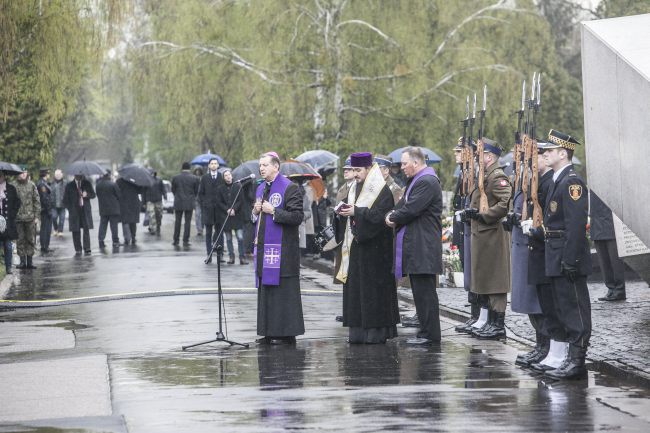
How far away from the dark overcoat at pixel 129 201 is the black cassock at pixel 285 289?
728 inches

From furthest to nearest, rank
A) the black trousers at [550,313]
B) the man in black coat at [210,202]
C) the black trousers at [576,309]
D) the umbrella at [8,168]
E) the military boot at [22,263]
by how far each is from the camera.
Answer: the man in black coat at [210,202]
the military boot at [22,263]
the umbrella at [8,168]
the black trousers at [550,313]
the black trousers at [576,309]

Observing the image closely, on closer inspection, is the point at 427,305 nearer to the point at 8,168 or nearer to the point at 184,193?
the point at 8,168

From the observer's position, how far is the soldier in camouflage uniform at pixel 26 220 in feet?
80.4

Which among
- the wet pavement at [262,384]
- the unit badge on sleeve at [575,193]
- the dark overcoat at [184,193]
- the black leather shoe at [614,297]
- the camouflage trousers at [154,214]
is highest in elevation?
the dark overcoat at [184,193]

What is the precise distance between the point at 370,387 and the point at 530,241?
198cm

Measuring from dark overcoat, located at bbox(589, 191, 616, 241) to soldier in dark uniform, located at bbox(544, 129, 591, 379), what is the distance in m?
6.21

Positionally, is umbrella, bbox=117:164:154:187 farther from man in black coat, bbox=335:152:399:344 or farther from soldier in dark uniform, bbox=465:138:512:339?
soldier in dark uniform, bbox=465:138:512:339

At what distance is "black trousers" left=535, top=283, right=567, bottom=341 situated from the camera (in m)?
10.9

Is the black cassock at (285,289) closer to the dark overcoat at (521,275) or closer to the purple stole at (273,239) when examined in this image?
the purple stole at (273,239)

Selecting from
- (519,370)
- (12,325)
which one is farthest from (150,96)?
(519,370)

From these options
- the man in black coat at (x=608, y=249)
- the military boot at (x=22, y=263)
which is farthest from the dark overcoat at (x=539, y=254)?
the military boot at (x=22, y=263)

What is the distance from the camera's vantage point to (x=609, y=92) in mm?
11477

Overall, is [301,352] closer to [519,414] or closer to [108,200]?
[519,414]

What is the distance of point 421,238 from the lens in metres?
12.9
